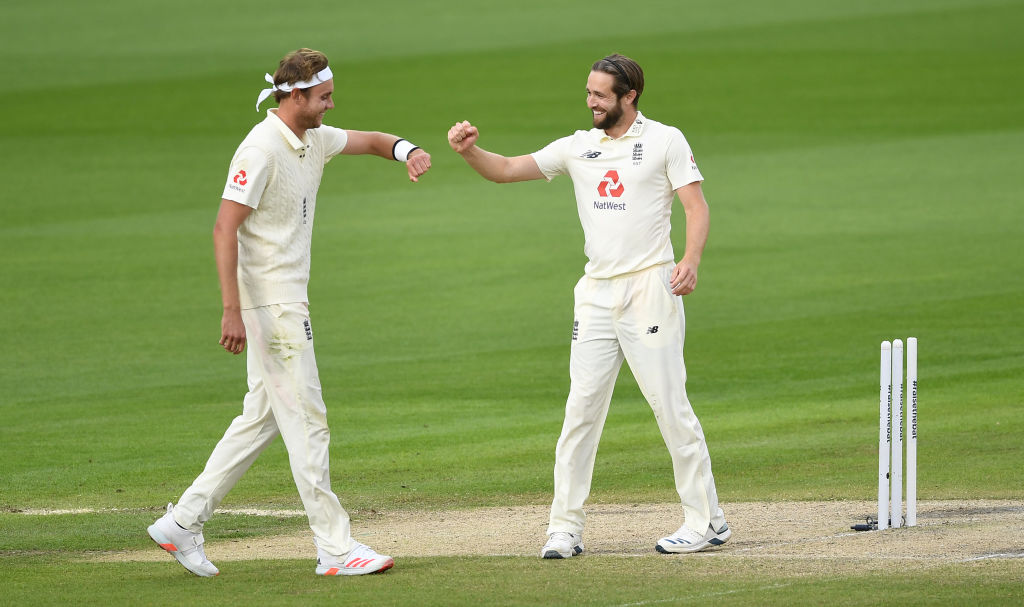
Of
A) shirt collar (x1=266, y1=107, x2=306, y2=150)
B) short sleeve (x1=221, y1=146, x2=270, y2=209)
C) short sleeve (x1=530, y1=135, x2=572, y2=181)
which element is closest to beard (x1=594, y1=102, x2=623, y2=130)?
short sleeve (x1=530, y1=135, x2=572, y2=181)

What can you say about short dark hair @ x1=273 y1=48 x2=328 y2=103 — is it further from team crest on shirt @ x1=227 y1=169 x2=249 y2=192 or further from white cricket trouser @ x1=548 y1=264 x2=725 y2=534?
white cricket trouser @ x1=548 y1=264 x2=725 y2=534

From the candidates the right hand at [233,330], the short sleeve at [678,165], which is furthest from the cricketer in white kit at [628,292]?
the right hand at [233,330]

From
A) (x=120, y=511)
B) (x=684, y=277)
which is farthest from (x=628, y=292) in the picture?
(x=120, y=511)

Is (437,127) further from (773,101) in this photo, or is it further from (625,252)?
(625,252)

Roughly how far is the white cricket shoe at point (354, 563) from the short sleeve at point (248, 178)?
1.72 metres

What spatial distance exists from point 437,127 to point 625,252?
88.7 ft

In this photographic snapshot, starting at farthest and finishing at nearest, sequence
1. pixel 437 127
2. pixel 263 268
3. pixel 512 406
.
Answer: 1. pixel 437 127
2. pixel 512 406
3. pixel 263 268

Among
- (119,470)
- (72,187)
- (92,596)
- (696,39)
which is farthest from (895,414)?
(696,39)

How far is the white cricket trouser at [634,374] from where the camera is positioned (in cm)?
815

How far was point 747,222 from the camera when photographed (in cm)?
2527

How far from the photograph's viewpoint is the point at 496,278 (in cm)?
2145

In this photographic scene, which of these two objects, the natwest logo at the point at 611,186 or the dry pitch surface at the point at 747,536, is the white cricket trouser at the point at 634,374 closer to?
the dry pitch surface at the point at 747,536

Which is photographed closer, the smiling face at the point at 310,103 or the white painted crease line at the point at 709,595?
the white painted crease line at the point at 709,595

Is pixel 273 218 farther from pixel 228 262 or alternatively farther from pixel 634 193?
pixel 634 193
